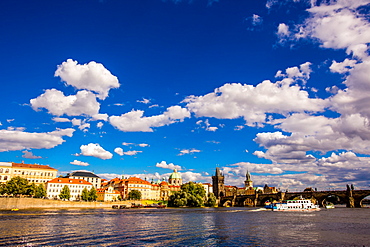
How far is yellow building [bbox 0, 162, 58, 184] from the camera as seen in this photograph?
140500 mm

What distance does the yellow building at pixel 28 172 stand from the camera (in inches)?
5531

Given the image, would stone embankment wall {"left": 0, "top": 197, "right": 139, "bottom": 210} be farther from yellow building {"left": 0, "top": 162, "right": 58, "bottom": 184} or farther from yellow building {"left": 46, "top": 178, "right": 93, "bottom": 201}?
yellow building {"left": 0, "top": 162, "right": 58, "bottom": 184}

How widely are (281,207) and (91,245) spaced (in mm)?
105036

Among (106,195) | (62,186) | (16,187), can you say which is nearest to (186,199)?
(106,195)

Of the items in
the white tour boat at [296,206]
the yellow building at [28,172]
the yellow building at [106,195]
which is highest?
the yellow building at [28,172]

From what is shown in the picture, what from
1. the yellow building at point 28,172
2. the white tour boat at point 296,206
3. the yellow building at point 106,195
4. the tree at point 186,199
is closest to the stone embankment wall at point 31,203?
the tree at point 186,199

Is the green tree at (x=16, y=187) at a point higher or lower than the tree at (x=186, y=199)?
higher

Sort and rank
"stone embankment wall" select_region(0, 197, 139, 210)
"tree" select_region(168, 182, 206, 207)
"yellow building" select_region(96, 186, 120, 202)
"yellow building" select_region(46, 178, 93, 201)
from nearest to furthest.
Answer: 1. "stone embankment wall" select_region(0, 197, 139, 210)
2. "tree" select_region(168, 182, 206, 207)
3. "yellow building" select_region(46, 178, 93, 201)
4. "yellow building" select_region(96, 186, 120, 202)

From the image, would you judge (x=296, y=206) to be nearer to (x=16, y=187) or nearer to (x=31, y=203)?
(x=31, y=203)

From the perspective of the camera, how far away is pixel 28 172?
150000 mm

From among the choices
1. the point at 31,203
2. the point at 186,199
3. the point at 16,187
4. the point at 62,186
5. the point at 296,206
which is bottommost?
the point at 296,206

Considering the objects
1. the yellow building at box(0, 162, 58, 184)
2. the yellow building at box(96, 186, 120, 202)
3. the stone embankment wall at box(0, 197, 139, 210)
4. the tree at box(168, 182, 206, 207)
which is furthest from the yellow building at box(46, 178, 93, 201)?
the tree at box(168, 182, 206, 207)

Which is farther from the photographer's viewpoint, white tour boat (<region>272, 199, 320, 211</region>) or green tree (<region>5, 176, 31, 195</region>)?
white tour boat (<region>272, 199, 320, 211</region>)

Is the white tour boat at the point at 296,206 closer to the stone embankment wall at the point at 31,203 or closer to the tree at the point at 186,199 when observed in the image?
the tree at the point at 186,199
